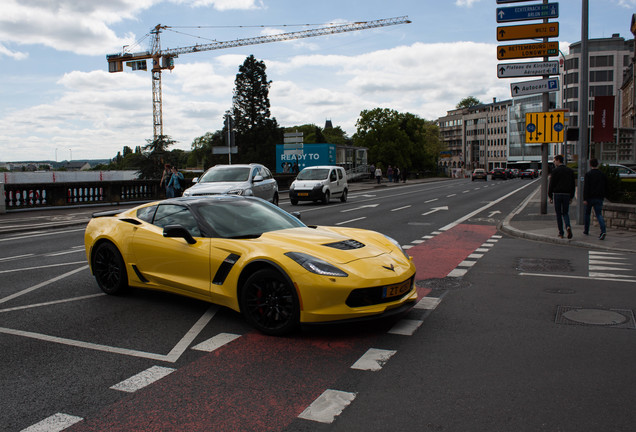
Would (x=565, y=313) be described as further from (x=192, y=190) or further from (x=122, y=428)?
(x=192, y=190)

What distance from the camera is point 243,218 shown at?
6309 millimetres

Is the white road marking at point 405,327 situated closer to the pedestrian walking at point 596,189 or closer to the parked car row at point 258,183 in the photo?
the pedestrian walking at point 596,189

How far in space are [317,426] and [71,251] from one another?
9146 millimetres

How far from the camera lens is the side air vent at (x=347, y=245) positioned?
18.4 feet

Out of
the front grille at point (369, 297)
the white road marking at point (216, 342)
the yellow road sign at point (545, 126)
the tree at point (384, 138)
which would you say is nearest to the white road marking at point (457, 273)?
the front grille at point (369, 297)

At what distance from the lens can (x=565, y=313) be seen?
6.12 metres

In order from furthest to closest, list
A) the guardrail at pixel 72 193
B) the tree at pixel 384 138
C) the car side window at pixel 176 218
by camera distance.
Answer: the tree at pixel 384 138
the guardrail at pixel 72 193
the car side window at pixel 176 218

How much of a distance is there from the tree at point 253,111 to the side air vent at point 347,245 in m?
78.2

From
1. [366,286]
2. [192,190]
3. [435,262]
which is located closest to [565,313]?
[366,286]

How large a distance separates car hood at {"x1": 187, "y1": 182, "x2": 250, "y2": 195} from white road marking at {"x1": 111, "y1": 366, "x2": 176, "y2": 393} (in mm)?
12495

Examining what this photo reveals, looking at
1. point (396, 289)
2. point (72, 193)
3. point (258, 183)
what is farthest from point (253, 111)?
point (396, 289)

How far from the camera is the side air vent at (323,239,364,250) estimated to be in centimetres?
561

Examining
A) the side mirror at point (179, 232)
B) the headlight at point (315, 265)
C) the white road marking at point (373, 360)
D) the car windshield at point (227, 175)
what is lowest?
the white road marking at point (373, 360)

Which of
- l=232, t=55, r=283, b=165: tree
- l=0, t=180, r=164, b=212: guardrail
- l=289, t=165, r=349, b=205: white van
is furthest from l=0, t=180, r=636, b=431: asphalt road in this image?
l=232, t=55, r=283, b=165: tree
